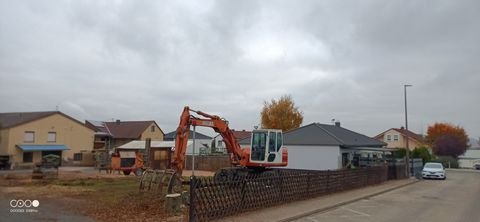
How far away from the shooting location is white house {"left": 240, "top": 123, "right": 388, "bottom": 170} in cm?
3366

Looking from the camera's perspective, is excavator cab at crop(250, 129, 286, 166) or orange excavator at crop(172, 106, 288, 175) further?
excavator cab at crop(250, 129, 286, 166)

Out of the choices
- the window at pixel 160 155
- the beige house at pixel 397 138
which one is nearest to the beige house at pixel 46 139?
the window at pixel 160 155

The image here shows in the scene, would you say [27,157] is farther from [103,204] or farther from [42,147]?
[103,204]

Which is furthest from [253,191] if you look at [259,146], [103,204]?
[259,146]

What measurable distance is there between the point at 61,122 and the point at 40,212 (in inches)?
1433

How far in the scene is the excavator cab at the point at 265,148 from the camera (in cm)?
2159

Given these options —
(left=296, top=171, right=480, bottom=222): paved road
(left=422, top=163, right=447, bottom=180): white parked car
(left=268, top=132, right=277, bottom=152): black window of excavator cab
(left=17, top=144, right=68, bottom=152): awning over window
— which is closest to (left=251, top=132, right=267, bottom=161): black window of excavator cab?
(left=268, top=132, right=277, bottom=152): black window of excavator cab

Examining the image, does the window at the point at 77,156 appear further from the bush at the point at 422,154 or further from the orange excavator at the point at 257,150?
the bush at the point at 422,154

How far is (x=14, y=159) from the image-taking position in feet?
134

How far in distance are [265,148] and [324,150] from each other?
44.8 ft

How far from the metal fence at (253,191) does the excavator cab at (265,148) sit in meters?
3.21

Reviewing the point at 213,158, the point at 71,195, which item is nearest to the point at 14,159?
the point at 213,158

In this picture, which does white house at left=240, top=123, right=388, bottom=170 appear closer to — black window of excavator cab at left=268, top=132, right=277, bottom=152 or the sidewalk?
black window of excavator cab at left=268, top=132, right=277, bottom=152

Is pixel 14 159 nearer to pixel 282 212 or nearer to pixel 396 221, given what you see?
pixel 282 212
